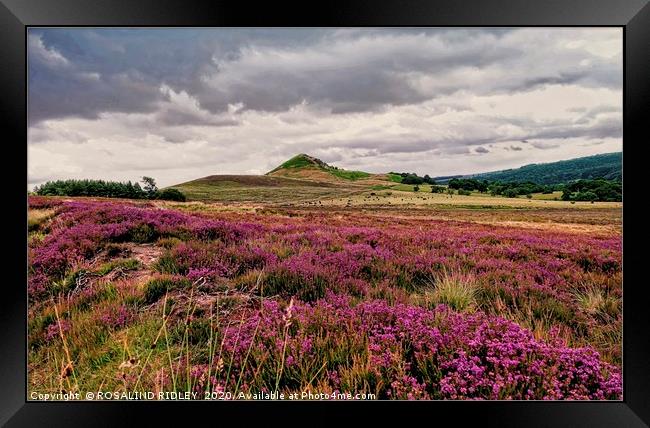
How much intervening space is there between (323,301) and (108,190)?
2.79 metres

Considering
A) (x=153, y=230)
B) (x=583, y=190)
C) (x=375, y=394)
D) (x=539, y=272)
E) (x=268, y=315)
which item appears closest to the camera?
(x=375, y=394)

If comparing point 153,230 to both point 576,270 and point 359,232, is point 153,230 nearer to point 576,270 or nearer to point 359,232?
point 359,232

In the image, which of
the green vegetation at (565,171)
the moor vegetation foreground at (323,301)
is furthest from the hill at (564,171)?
the moor vegetation foreground at (323,301)

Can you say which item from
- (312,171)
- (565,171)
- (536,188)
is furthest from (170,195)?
(565,171)

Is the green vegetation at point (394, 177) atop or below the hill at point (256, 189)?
atop

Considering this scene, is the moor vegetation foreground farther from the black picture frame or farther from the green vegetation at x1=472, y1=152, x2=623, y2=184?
the green vegetation at x1=472, y1=152, x2=623, y2=184

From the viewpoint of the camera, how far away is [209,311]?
3145 mm

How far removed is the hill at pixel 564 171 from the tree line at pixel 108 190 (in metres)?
3.43

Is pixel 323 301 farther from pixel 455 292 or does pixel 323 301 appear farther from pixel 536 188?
pixel 536 188

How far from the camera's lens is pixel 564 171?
12.4ft

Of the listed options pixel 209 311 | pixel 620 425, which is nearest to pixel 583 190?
pixel 620 425
